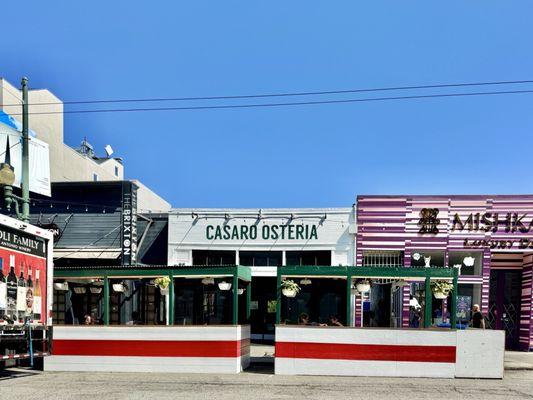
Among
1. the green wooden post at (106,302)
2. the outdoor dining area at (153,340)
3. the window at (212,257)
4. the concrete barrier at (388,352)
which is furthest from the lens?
the window at (212,257)

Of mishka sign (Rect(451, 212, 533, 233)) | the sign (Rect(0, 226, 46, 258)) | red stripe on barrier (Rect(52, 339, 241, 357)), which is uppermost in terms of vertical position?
mishka sign (Rect(451, 212, 533, 233))

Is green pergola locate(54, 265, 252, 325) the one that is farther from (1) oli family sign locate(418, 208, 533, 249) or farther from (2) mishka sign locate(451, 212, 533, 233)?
(2) mishka sign locate(451, 212, 533, 233)

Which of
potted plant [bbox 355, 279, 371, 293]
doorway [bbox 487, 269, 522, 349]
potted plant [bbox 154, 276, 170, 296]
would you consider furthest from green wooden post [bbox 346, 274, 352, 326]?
doorway [bbox 487, 269, 522, 349]

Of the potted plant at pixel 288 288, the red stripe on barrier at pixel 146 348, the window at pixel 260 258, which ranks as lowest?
the red stripe on barrier at pixel 146 348

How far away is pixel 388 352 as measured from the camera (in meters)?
12.6

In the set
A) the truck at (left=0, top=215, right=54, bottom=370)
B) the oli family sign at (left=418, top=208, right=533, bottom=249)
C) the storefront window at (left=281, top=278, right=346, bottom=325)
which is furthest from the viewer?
the storefront window at (left=281, top=278, right=346, bottom=325)

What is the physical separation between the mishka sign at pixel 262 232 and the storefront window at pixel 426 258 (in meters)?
3.41

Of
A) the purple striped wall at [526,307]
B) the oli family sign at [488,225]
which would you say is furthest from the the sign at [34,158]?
the purple striped wall at [526,307]

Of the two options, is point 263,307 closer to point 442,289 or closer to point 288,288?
point 288,288

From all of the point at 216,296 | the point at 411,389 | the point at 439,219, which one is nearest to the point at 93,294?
the point at 216,296

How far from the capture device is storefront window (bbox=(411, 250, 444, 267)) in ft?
61.5

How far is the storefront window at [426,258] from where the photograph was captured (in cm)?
1875

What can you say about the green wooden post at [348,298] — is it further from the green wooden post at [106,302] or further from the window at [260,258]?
the window at [260,258]

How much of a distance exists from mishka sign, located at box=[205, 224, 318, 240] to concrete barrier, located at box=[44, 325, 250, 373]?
6537mm
